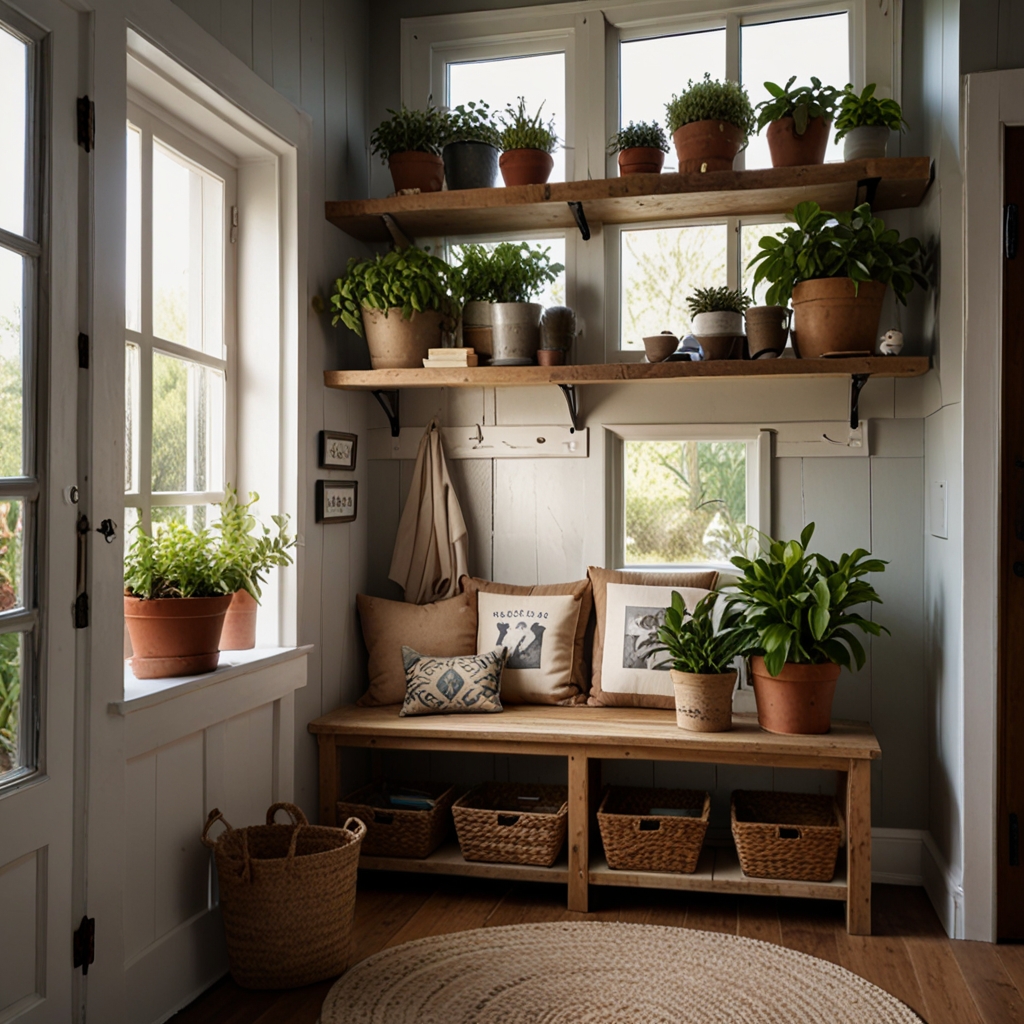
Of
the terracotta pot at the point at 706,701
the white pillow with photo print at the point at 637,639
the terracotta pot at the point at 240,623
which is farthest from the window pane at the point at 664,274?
the terracotta pot at the point at 240,623

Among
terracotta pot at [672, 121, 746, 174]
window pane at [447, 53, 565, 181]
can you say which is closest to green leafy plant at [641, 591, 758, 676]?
terracotta pot at [672, 121, 746, 174]

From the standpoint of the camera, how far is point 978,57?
8.41ft

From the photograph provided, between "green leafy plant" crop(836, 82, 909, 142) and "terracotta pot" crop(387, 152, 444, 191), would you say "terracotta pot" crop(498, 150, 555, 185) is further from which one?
"green leafy plant" crop(836, 82, 909, 142)

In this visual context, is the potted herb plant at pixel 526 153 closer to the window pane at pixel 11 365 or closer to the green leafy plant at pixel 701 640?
the green leafy plant at pixel 701 640

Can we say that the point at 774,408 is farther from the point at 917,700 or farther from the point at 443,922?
the point at 443,922

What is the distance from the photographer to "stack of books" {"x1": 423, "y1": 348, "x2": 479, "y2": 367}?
118 inches

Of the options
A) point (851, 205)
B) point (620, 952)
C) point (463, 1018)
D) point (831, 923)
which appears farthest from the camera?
point (851, 205)

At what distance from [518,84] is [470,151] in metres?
0.43

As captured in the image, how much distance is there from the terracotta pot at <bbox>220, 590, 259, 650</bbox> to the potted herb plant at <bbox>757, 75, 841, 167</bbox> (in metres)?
1.92

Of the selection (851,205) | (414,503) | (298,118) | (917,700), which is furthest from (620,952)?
(298,118)

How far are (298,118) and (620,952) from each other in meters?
2.40

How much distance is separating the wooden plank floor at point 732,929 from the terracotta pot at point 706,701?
1.73 feet

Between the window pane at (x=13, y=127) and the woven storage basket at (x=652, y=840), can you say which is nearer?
the window pane at (x=13, y=127)

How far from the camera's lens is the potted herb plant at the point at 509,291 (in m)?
3.02
